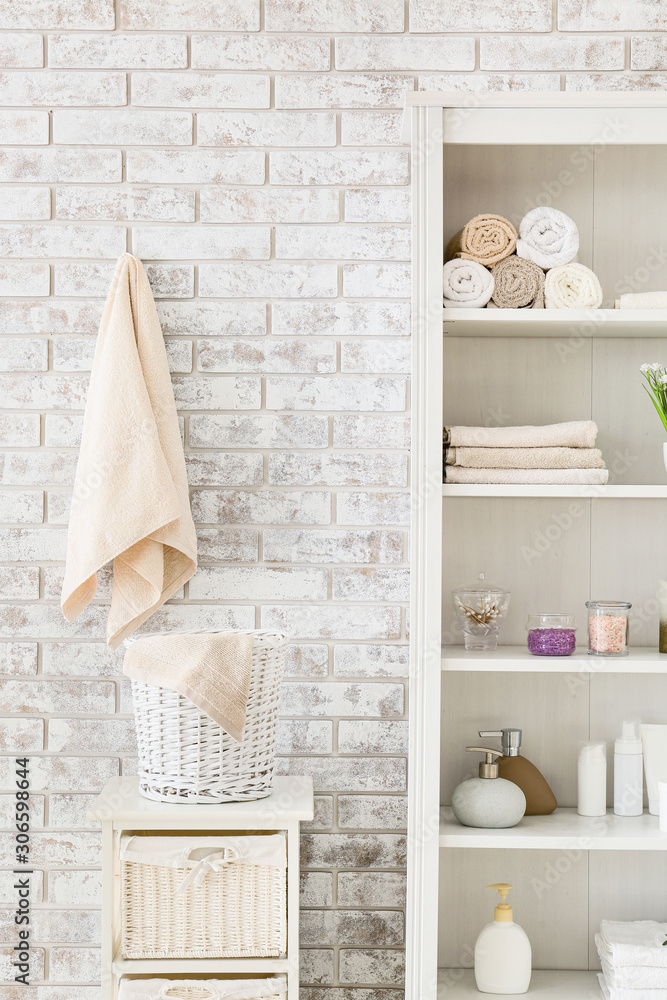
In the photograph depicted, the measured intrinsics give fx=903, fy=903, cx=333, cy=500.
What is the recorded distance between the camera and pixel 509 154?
1.73 m

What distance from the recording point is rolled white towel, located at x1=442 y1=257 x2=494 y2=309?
5.01 feet

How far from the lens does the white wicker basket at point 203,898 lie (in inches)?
56.6

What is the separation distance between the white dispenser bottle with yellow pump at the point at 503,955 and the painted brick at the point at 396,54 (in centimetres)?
153

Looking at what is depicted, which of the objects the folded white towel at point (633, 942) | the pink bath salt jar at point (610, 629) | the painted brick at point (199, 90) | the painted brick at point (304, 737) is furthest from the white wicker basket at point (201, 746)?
the painted brick at point (199, 90)

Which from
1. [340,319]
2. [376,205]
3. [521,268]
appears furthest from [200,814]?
[376,205]

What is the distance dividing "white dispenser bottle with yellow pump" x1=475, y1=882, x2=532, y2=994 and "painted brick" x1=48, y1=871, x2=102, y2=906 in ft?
2.39

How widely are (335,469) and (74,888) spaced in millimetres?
948

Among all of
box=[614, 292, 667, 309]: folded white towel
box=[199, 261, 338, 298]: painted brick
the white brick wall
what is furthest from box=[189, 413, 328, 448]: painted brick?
box=[614, 292, 667, 309]: folded white towel

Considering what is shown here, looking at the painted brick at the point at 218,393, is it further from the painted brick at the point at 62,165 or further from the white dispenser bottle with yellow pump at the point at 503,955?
the white dispenser bottle with yellow pump at the point at 503,955

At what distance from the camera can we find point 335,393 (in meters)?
1.77

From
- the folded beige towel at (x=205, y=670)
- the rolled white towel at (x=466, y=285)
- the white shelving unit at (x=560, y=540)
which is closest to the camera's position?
the folded beige towel at (x=205, y=670)

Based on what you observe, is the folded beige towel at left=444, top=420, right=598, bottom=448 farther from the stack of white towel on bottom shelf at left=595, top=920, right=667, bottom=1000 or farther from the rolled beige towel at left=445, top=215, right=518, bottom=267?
the stack of white towel on bottom shelf at left=595, top=920, right=667, bottom=1000

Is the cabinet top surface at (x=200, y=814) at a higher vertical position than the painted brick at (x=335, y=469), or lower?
lower

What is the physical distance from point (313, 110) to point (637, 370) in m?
0.80
